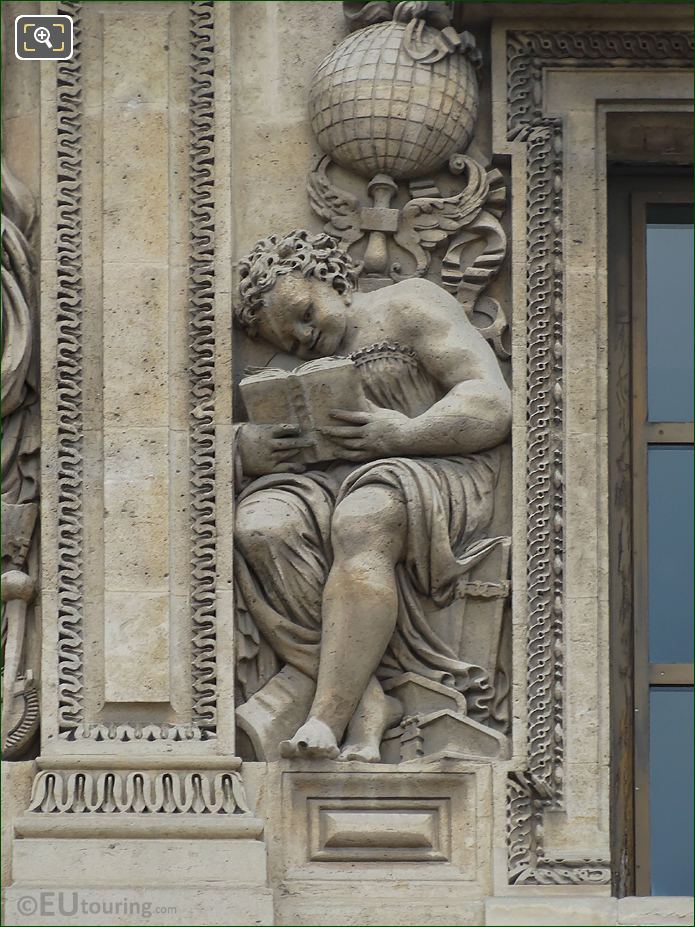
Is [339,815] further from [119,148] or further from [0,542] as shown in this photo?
[119,148]

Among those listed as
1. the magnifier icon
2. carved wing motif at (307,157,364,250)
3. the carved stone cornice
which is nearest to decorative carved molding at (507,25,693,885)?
the carved stone cornice

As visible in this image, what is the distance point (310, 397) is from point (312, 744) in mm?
1477

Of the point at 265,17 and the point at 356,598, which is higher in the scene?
the point at 265,17

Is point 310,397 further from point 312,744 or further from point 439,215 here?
point 312,744

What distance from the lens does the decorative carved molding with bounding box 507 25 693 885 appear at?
11672mm

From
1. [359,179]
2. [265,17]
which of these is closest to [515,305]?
[359,179]

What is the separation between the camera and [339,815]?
1166 centimetres

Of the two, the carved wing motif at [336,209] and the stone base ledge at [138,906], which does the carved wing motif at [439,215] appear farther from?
the stone base ledge at [138,906]

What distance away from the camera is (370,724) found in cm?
1173

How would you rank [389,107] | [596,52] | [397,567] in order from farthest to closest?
[596,52] < [389,107] < [397,567]

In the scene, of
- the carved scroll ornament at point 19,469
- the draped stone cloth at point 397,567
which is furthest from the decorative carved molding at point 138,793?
the draped stone cloth at point 397,567

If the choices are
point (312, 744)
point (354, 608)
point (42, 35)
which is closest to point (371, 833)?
point (312, 744)

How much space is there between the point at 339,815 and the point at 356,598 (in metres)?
0.89

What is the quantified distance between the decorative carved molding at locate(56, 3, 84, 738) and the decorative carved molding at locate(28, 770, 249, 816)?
0.23 metres
